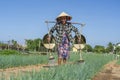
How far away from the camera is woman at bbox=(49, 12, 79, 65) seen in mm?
9938

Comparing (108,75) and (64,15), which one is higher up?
(64,15)

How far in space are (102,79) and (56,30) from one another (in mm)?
1919

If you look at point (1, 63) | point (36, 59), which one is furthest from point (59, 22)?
point (36, 59)

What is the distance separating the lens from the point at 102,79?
1003 cm

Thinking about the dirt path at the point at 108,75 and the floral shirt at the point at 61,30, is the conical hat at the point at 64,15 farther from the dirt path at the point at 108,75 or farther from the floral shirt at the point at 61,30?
the dirt path at the point at 108,75

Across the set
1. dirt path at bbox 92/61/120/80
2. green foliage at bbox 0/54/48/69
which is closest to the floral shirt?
dirt path at bbox 92/61/120/80

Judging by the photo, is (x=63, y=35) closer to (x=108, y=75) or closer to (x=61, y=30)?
(x=61, y=30)

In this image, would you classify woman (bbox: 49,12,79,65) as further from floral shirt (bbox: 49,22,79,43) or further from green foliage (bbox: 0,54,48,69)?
green foliage (bbox: 0,54,48,69)

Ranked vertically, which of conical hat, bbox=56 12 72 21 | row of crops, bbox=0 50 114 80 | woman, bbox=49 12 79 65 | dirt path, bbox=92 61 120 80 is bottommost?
dirt path, bbox=92 61 120 80

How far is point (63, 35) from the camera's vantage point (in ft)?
33.0

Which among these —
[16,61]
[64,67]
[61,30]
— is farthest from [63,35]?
[16,61]

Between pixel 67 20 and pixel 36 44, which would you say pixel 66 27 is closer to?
pixel 67 20

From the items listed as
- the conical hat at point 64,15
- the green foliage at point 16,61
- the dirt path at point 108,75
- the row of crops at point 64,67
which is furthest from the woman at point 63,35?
the green foliage at point 16,61

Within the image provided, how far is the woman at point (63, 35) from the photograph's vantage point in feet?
32.6
